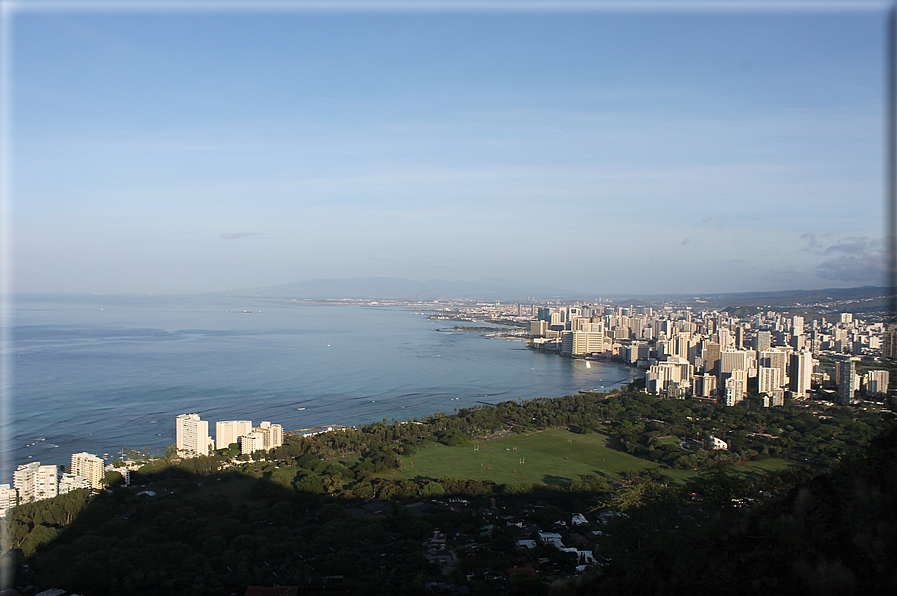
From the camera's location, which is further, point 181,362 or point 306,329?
point 306,329

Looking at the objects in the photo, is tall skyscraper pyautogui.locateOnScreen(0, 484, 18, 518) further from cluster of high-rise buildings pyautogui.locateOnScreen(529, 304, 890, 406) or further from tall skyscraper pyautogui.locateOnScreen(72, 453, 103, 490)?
cluster of high-rise buildings pyautogui.locateOnScreen(529, 304, 890, 406)

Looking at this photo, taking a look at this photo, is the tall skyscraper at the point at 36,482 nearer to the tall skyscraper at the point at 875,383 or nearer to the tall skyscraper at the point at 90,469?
the tall skyscraper at the point at 90,469

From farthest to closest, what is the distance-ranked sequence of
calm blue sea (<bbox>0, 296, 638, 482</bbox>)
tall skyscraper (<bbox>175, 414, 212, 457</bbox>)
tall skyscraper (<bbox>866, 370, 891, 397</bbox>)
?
tall skyscraper (<bbox>866, 370, 891, 397</bbox>) → calm blue sea (<bbox>0, 296, 638, 482</bbox>) → tall skyscraper (<bbox>175, 414, 212, 457</bbox>)

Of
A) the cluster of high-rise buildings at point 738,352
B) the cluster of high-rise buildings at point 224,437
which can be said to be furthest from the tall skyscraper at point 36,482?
the cluster of high-rise buildings at point 738,352

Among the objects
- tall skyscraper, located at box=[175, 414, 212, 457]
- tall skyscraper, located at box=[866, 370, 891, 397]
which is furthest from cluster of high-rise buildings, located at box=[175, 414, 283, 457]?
tall skyscraper, located at box=[866, 370, 891, 397]

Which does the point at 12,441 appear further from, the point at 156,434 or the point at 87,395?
the point at 87,395

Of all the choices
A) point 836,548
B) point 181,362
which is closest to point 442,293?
point 181,362
